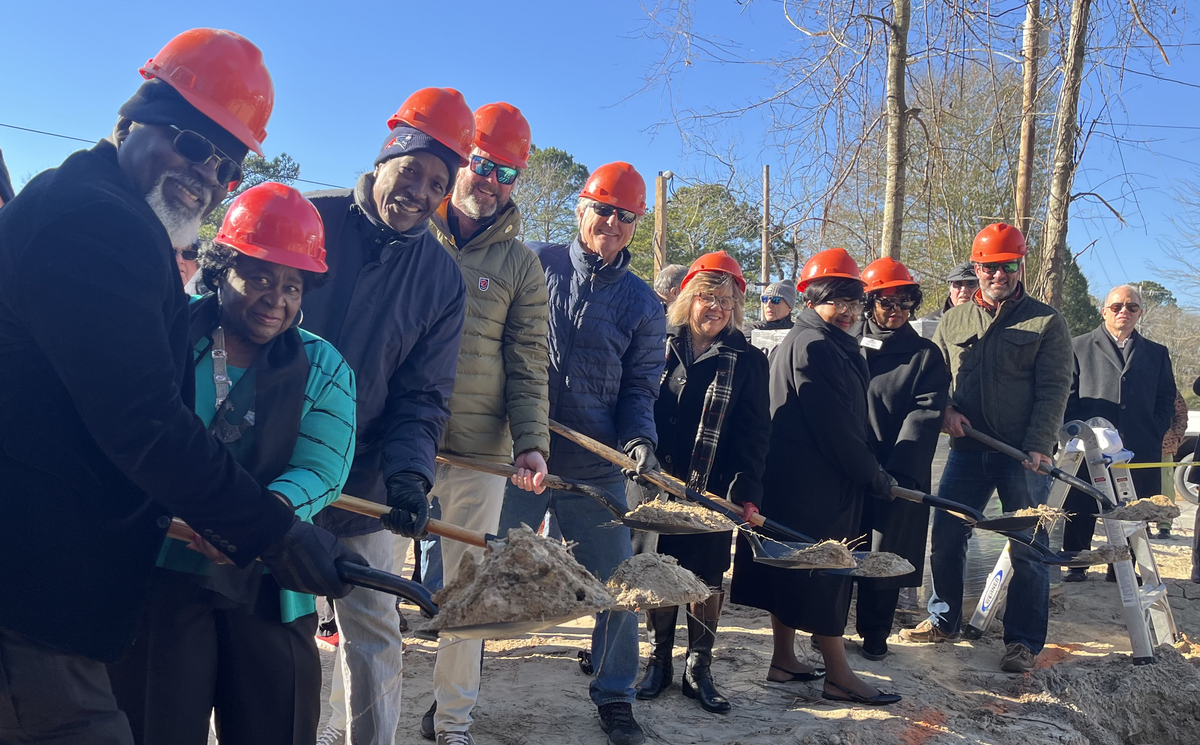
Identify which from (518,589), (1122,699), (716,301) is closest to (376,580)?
(518,589)

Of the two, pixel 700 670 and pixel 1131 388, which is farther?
pixel 1131 388

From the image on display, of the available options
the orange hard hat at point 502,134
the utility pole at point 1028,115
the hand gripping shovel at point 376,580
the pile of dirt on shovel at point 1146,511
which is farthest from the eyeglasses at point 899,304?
the hand gripping shovel at point 376,580

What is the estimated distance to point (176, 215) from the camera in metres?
1.81

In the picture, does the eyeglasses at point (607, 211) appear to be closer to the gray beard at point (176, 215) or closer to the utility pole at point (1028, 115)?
the gray beard at point (176, 215)

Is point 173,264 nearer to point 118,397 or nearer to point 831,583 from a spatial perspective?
point 118,397

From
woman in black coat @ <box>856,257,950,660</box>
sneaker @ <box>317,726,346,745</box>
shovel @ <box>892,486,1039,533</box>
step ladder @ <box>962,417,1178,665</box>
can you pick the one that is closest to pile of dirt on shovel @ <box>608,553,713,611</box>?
sneaker @ <box>317,726,346,745</box>

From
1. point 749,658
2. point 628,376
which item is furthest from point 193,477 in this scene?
point 749,658

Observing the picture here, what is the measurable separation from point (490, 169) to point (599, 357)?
923mm

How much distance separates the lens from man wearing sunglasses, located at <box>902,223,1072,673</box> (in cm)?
473

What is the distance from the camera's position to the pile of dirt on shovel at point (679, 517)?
3.35 m

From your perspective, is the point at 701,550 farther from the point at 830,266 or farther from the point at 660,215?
the point at 660,215

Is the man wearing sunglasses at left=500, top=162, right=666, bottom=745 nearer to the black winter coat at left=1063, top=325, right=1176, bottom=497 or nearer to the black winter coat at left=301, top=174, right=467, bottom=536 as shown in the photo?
the black winter coat at left=301, top=174, right=467, bottom=536

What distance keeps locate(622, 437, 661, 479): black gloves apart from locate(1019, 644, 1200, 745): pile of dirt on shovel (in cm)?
235

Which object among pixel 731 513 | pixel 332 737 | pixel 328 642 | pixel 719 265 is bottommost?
pixel 328 642
